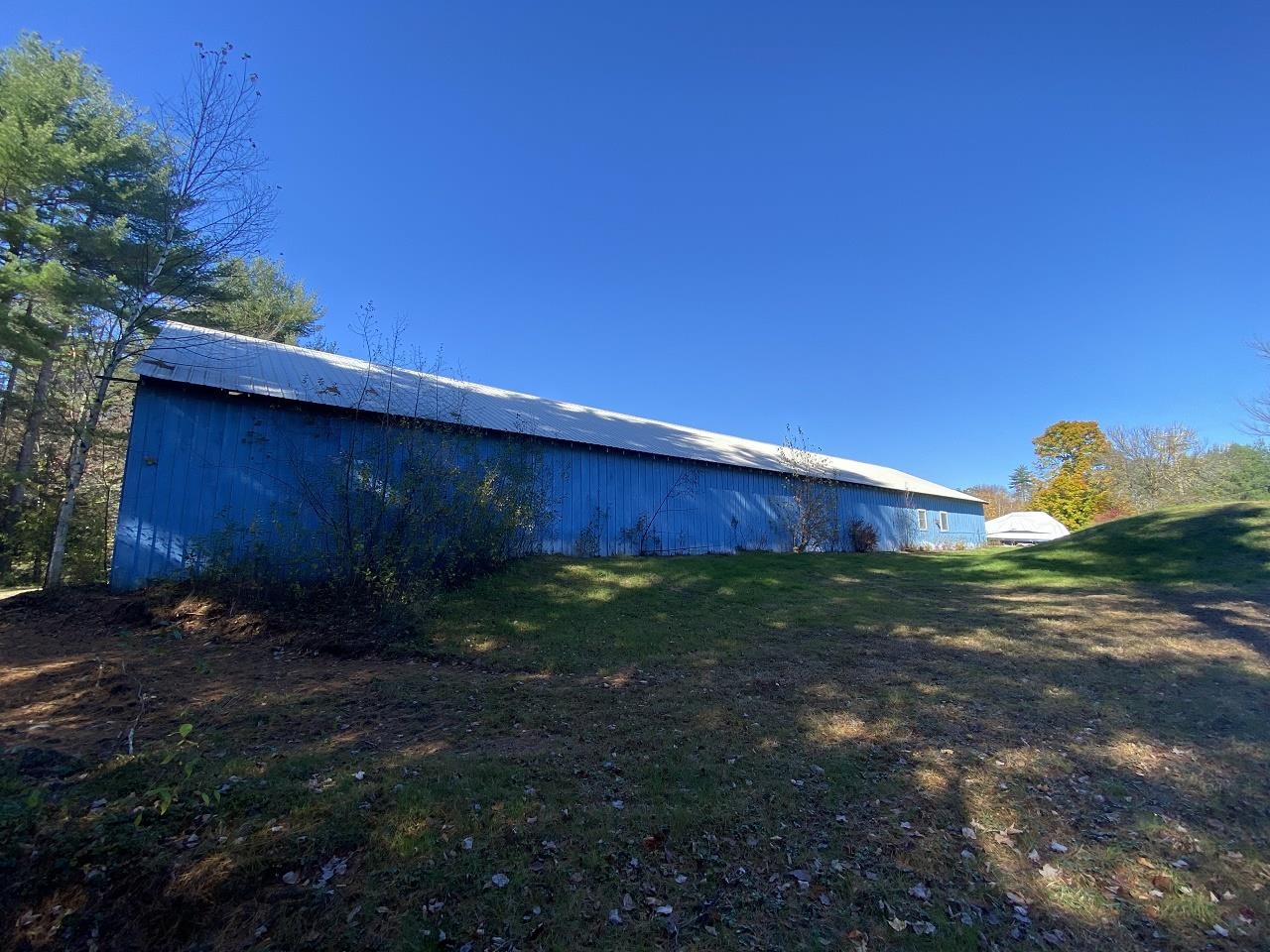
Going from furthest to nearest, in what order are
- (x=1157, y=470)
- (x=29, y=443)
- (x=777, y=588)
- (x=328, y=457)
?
(x=1157, y=470) → (x=29, y=443) → (x=777, y=588) → (x=328, y=457)

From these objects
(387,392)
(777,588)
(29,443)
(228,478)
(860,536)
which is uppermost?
(387,392)

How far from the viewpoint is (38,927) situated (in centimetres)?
285

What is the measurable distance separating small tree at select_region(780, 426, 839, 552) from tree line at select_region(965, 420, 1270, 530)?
76.6 feet

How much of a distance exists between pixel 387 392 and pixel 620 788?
11158 mm

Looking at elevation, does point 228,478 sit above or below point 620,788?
above

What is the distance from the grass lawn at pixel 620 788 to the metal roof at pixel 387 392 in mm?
4551

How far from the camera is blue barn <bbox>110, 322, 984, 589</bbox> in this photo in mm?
10188

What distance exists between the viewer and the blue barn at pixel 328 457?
10188mm

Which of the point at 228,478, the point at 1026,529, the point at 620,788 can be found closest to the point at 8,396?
the point at 228,478

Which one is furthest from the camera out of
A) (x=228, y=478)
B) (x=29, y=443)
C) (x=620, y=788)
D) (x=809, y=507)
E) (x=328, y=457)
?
(x=809, y=507)

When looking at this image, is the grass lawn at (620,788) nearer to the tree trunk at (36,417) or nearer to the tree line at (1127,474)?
the tree trunk at (36,417)

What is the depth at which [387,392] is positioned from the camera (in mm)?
13094

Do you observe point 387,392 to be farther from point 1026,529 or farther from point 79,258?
point 1026,529

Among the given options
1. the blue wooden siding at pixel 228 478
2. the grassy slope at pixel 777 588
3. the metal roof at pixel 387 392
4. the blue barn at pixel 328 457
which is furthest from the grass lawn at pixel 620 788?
the metal roof at pixel 387 392
